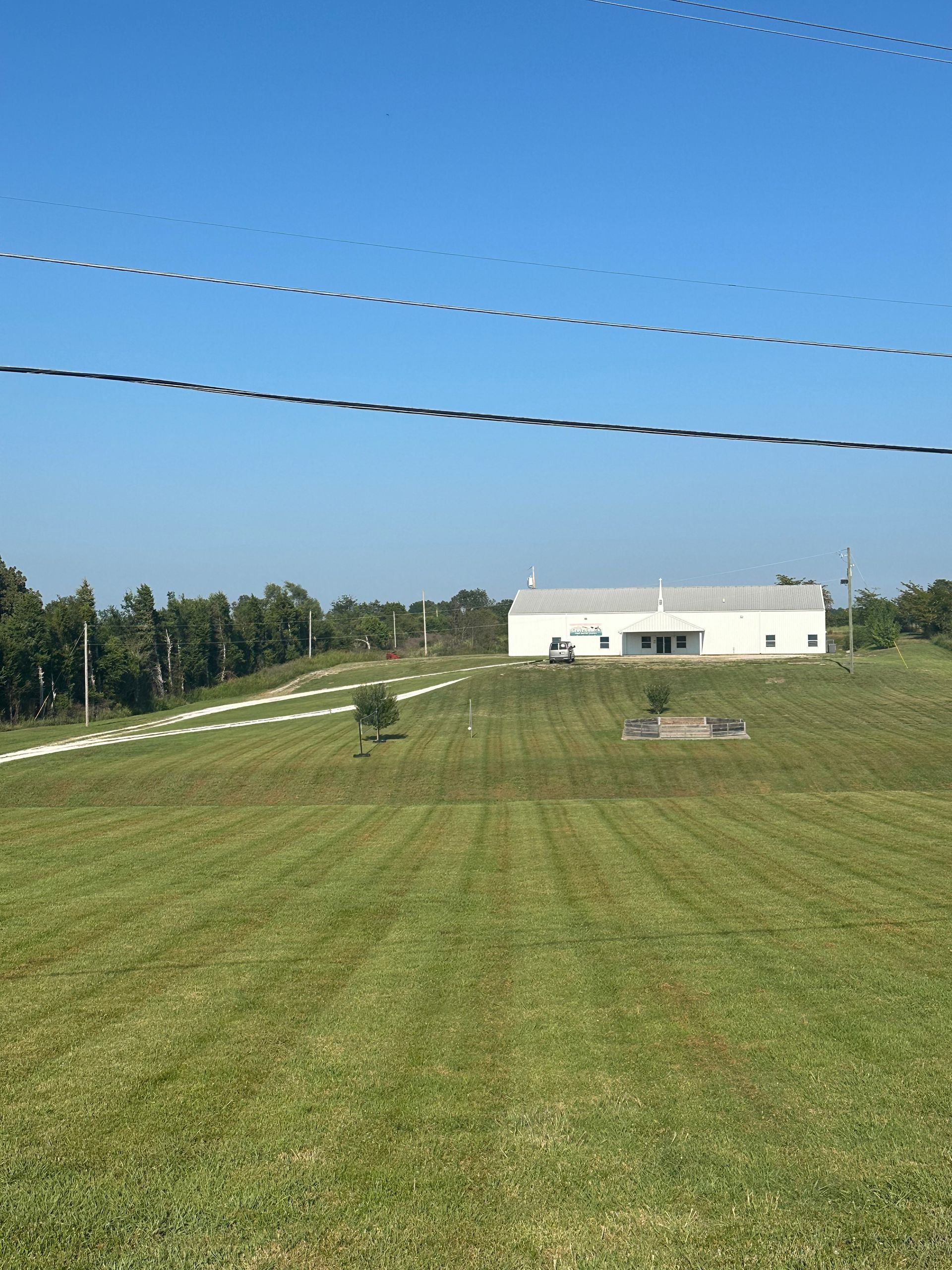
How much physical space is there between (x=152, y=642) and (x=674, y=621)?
2290 inches

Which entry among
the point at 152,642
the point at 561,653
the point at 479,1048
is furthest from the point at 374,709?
the point at 152,642

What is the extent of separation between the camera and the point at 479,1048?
10672 millimetres

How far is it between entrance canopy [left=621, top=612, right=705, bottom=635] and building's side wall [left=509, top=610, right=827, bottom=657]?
1.22 meters

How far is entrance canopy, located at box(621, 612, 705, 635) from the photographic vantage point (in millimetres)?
90188

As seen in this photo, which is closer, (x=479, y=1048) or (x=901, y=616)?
(x=479, y=1048)

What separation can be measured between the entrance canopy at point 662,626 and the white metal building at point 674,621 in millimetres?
79

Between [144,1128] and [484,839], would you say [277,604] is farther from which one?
[144,1128]

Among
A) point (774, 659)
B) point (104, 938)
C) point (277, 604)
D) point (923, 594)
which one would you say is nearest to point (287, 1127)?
point (104, 938)

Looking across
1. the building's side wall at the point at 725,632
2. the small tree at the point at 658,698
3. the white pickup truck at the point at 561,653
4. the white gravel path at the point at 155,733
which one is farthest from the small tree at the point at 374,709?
the building's side wall at the point at 725,632

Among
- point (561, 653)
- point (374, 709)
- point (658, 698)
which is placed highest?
point (561, 653)

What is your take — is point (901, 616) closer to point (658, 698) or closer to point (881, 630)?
point (881, 630)

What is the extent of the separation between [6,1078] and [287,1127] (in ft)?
10.7

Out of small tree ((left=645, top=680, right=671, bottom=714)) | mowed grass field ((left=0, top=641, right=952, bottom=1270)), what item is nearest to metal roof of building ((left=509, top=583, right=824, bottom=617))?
small tree ((left=645, top=680, right=671, bottom=714))

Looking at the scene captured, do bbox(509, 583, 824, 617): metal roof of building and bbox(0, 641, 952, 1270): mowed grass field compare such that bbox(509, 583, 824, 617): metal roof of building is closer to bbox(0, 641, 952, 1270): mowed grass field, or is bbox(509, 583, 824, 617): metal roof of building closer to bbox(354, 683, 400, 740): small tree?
bbox(354, 683, 400, 740): small tree
